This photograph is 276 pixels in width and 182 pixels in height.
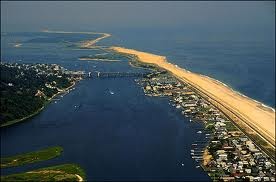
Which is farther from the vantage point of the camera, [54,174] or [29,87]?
[29,87]

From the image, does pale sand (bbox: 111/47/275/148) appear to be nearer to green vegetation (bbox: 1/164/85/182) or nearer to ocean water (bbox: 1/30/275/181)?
ocean water (bbox: 1/30/275/181)

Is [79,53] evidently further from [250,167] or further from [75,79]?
[250,167]

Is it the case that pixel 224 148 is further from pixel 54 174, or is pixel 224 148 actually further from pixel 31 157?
pixel 31 157

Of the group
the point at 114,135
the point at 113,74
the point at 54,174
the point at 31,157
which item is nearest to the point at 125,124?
the point at 114,135

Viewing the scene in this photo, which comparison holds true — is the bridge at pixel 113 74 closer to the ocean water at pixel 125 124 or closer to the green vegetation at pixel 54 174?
the ocean water at pixel 125 124

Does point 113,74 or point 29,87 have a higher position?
point 113,74

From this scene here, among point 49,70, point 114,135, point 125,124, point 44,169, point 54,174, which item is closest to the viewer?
point 54,174
